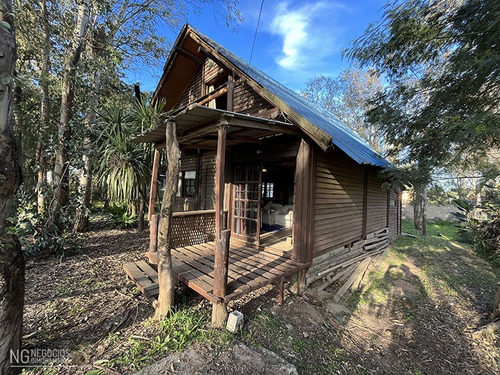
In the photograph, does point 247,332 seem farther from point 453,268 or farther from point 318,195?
point 453,268

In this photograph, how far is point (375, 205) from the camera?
23.5 ft

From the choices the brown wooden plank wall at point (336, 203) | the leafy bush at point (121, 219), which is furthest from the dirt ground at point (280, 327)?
the leafy bush at point (121, 219)

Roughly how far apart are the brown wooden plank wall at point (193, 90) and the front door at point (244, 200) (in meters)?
3.39

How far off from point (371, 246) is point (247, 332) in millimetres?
5500

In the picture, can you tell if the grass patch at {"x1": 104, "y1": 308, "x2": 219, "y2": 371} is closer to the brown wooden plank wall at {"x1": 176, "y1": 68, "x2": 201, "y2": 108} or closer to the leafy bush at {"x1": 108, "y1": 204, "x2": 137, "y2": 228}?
the leafy bush at {"x1": 108, "y1": 204, "x2": 137, "y2": 228}

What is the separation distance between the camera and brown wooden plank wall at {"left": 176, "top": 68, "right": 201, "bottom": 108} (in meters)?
7.04

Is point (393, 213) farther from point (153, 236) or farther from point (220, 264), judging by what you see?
point (153, 236)

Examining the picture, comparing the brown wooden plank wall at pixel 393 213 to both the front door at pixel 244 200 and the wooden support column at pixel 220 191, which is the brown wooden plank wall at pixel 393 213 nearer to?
the front door at pixel 244 200

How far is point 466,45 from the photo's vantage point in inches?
137

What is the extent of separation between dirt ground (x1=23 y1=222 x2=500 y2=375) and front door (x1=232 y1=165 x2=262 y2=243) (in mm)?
1602

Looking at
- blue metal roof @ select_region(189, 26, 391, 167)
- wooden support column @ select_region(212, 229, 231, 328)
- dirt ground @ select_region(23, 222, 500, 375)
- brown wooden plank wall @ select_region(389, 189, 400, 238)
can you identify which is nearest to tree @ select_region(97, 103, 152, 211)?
dirt ground @ select_region(23, 222, 500, 375)

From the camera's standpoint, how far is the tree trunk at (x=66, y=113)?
182 inches

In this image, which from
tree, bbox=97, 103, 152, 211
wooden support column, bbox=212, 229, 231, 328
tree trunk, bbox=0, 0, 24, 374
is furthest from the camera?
tree, bbox=97, 103, 152, 211

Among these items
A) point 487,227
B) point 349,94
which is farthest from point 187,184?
point 349,94
